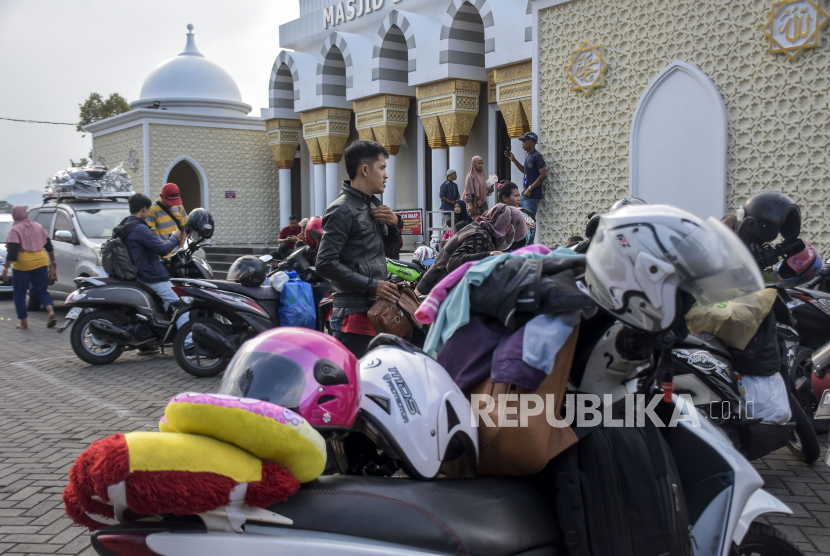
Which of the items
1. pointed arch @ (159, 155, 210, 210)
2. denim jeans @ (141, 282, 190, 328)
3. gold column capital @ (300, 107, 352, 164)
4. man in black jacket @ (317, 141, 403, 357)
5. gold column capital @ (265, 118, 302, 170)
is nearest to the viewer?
man in black jacket @ (317, 141, 403, 357)

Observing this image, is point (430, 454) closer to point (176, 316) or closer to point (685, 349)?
point (685, 349)

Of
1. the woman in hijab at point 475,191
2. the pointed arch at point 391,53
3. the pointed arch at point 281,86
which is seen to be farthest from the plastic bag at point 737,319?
the pointed arch at point 281,86

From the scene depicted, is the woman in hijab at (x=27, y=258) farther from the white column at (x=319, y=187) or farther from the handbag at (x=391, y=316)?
the white column at (x=319, y=187)

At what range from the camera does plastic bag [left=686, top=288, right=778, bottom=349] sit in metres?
3.69

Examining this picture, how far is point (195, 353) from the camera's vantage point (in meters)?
7.02

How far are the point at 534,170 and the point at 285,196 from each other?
13.9 meters

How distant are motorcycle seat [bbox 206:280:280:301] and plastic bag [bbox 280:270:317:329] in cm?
10

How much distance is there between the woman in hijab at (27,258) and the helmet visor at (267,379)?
9872mm

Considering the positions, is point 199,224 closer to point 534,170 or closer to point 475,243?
point 475,243

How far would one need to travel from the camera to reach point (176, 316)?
722 centimetres

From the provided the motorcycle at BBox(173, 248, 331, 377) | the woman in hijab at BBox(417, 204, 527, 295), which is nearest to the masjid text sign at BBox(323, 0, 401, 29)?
the motorcycle at BBox(173, 248, 331, 377)

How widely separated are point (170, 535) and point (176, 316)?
586 centimetres

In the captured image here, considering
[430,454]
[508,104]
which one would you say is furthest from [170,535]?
[508,104]

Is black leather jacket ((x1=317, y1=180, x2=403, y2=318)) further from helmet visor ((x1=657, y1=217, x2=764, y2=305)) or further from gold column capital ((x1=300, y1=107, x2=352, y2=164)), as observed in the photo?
gold column capital ((x1=300, y1=107, x2=352, y2=164))
